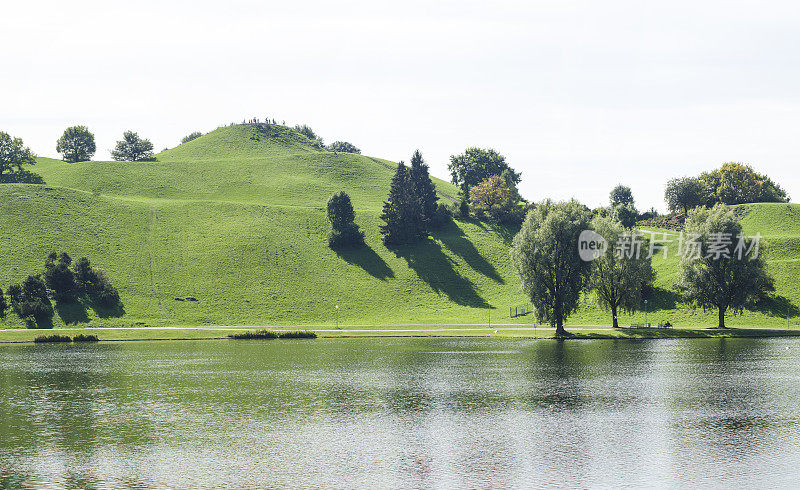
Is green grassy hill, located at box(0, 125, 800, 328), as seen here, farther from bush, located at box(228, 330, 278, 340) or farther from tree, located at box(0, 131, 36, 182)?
tree, located at box(0, 131, 36, 182)

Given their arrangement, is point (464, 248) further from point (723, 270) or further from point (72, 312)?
point (72, 312)

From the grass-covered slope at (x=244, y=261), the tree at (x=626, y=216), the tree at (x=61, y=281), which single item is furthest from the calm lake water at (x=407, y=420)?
the tree at (x=626, y=216)

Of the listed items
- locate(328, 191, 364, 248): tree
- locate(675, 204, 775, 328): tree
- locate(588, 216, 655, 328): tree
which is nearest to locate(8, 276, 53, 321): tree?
locate(328, 191, 364, 248): tree

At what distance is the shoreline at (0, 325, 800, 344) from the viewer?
320ft

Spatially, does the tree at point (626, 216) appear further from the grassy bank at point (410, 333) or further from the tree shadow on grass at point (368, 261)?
the grassy bank at point (410, 333)

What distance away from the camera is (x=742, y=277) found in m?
103

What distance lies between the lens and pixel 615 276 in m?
109

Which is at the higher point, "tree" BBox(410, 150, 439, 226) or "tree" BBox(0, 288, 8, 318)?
"tree" BBox(410, 150, 439, 226)

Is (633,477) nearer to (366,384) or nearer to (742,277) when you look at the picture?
(366,384)

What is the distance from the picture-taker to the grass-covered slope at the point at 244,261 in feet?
423

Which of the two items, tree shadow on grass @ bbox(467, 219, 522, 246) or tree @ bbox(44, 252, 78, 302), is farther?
tree shadow on grass @ bbox(467, 219, 522, 246)

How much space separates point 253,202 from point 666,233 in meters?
110

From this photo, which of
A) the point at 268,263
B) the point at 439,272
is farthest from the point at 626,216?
the point at 268,263

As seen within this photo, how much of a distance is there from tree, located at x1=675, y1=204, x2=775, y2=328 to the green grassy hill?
18.4ft
